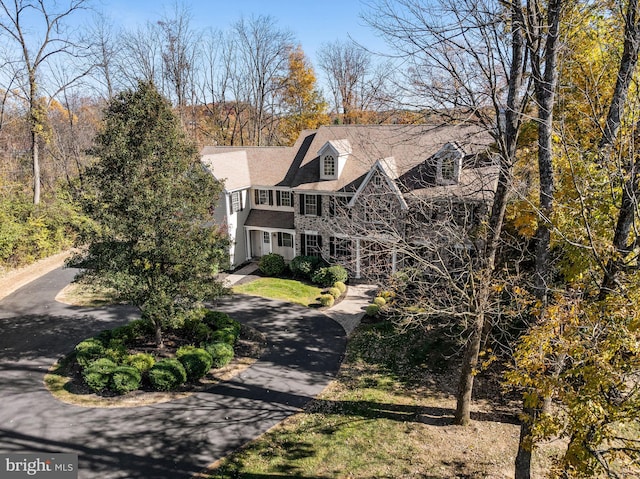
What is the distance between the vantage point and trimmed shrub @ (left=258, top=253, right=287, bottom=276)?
81.1ft

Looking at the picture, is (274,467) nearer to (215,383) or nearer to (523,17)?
(215,383)

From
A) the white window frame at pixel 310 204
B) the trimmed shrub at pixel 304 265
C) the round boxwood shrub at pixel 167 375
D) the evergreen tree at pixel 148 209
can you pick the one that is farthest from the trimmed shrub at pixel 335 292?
the round boxwood shrub at pixel 167 375

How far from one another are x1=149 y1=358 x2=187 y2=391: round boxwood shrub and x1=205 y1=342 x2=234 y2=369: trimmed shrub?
1188 mm

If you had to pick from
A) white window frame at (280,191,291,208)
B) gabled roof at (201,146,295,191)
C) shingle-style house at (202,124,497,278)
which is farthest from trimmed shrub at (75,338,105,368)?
white window frame at (280,191,291,208)

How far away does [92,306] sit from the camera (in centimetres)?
2028

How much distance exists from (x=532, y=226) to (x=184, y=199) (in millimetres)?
10618

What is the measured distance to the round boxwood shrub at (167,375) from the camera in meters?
13.1

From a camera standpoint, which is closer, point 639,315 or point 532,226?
point 639,315

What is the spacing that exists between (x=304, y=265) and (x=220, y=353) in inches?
399

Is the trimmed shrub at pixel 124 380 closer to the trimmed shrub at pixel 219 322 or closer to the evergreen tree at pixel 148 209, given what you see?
the evergreen tree at pixel 148 209

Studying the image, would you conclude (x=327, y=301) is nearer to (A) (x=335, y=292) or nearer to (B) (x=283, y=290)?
(A) (x=335, y=292)

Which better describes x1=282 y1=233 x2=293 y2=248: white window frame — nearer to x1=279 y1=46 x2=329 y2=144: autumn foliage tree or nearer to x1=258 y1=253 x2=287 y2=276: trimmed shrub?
x1=258 y1=253 x2=287 y2=276: trimmed shrub

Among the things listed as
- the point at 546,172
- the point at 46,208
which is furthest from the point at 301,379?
the point at 46,208

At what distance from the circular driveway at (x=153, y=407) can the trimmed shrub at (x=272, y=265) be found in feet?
19.0
